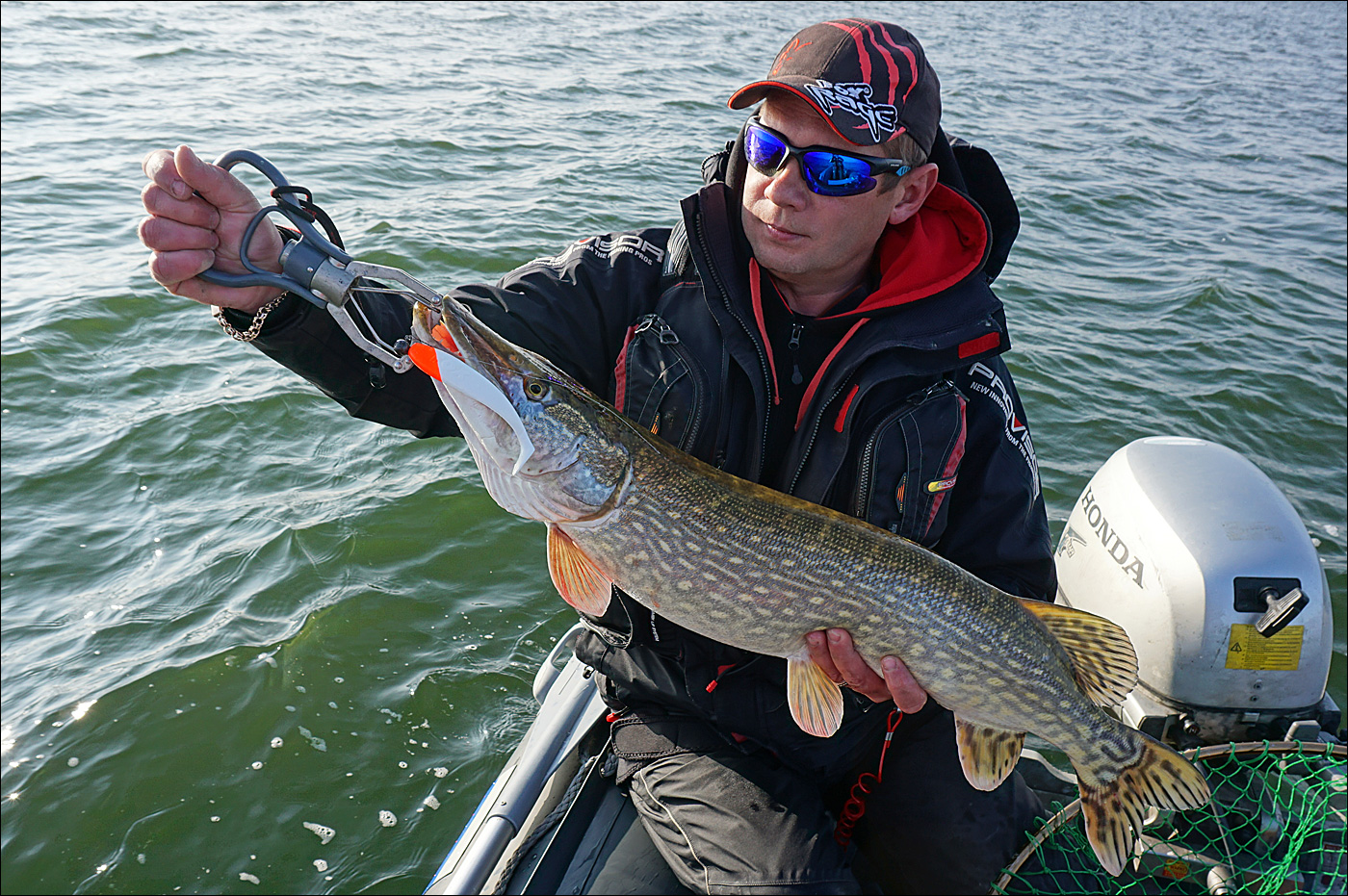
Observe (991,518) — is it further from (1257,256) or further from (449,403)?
(1257,256)

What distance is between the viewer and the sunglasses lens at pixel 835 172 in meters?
2.52

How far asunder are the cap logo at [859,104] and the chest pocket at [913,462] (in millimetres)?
766

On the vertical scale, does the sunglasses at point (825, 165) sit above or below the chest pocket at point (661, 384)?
above

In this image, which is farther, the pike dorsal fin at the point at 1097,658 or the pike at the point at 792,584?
the pike dorsal fin at the point at 1097,658

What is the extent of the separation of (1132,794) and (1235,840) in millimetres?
751

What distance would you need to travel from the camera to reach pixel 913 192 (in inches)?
111

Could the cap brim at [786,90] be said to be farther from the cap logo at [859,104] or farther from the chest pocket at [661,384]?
the chest pocket at [661,384]

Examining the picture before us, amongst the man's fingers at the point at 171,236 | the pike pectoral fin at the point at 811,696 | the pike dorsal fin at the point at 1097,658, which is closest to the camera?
the man's fingers at the point at 171,236

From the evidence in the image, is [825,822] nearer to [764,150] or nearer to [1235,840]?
[1235,840]

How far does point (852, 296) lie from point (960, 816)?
1656 millimetres

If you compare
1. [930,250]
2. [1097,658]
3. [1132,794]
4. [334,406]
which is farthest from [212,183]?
[334,406]

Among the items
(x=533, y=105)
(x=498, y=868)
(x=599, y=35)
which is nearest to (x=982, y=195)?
(x=498, y=868)

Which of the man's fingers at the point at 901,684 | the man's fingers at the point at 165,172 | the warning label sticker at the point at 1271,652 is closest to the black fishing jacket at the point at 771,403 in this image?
the man's fingers at the point at 901,684

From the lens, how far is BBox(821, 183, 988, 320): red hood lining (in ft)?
8.71
